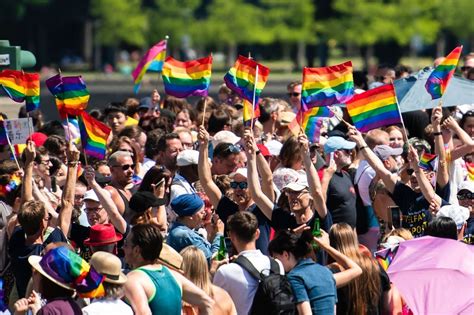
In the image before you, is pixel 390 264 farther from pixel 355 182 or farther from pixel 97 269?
pixel 355 182

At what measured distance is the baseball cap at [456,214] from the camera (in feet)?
34.4

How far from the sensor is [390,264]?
9.75 meters

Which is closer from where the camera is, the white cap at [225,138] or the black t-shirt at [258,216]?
the black t-shirt at [258,216]

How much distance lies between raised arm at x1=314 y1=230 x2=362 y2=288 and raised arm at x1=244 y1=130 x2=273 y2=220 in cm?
113

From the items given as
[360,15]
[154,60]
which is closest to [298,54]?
[360,15]

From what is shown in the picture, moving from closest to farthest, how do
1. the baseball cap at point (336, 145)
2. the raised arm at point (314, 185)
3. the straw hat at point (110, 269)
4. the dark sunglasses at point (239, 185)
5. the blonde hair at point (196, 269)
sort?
the straw hat at point (110, 269), the blonde hair at point (196, 269), the raised arm at point (314, 185), the dark sunglasses at point (239, 185), the baseball cap at point (336, 145)

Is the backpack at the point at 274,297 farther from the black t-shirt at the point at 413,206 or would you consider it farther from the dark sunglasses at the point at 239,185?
the black t-shirt at the point at 413,206

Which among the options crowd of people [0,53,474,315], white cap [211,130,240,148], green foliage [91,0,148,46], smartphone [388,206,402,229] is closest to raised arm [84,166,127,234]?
crowd of people [0,53,474,315]

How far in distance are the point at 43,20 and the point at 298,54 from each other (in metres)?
17.1

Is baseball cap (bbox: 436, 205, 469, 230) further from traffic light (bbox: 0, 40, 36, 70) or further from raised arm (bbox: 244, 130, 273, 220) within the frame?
traffic light (bbox: 0, 40, 36, 70)

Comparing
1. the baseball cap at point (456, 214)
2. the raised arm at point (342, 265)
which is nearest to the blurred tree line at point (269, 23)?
the baseball cap at point (456, 214)

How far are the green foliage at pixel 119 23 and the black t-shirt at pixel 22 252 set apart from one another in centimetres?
8008

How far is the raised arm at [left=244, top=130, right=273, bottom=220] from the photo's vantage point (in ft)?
35.4

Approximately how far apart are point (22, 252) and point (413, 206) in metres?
3.39
